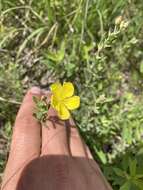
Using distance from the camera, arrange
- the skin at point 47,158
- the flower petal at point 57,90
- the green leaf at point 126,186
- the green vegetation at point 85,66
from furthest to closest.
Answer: the green vegetation at point 85,66 < the green leaf at point 126,186 < the flower petal at point 57,90 < the skin at point 47,158

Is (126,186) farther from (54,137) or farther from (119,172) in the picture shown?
(54,137)

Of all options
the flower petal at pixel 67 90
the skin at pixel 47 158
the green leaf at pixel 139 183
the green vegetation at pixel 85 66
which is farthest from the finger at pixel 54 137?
the green leaf at pixel 139 183

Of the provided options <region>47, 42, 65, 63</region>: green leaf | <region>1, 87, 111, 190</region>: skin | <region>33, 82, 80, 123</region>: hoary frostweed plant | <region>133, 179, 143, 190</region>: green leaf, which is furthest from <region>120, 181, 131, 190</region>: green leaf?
<region>47, 42, 65, 63</region>: green leaf

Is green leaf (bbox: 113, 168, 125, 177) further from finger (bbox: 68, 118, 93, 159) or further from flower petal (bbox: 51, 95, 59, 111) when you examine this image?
flower petal (bbox: 51, 95, 59, 111)

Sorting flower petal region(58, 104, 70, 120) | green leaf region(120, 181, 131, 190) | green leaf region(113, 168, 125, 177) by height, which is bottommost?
green leaf region(120, 181, 131, 190)

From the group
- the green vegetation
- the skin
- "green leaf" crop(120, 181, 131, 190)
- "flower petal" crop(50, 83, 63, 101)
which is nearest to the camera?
the skin

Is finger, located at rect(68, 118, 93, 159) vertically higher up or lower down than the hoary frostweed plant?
lower down

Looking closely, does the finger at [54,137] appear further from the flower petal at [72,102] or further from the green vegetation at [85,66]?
the green vegetation at [85,66]
